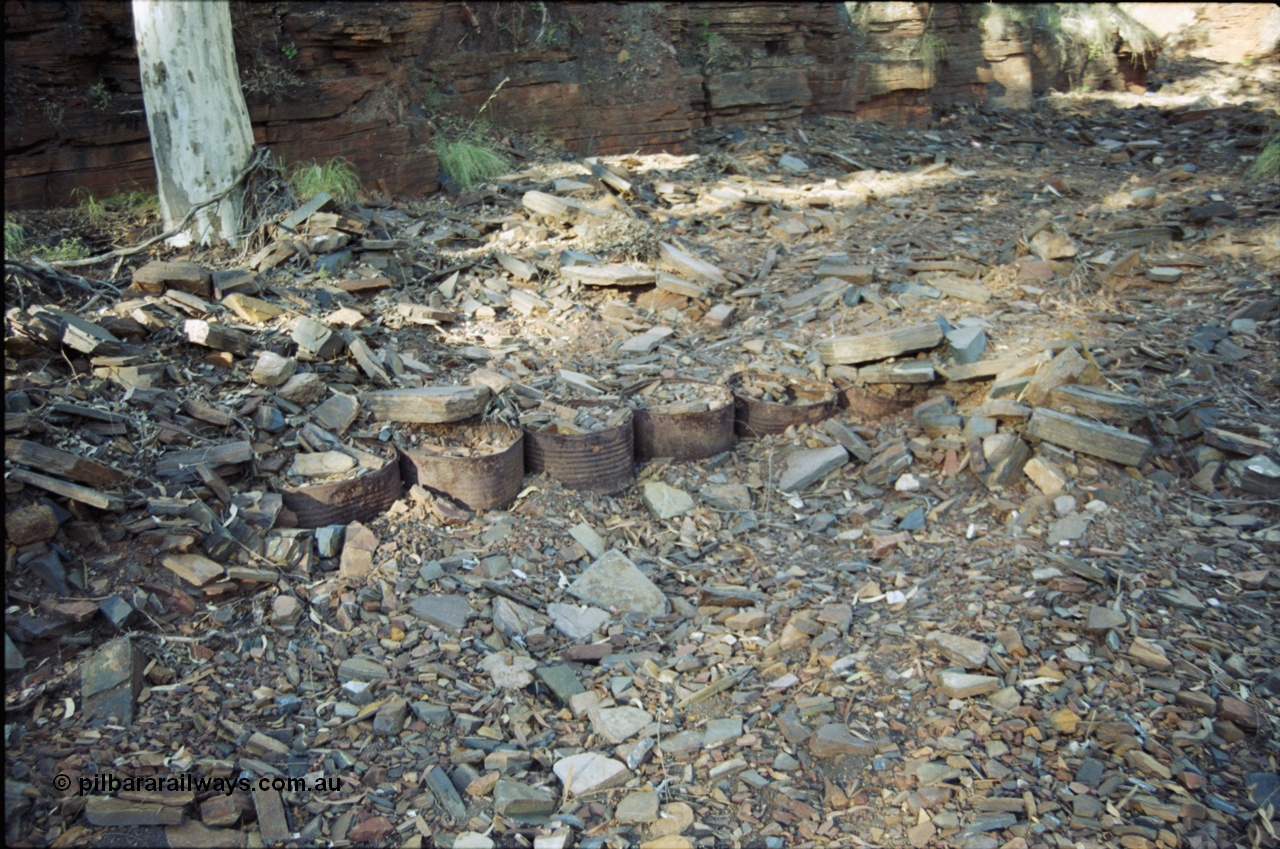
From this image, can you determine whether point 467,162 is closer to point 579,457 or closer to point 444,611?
point 579,457

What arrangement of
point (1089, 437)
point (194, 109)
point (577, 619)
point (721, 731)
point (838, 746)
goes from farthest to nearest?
point (194, 109), point (1089, 437), point (577, 619), point (721, 731), point (838, 746)

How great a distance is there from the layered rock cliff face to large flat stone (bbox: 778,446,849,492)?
4874mm

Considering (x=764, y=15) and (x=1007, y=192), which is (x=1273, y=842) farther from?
(x=764, y=15)

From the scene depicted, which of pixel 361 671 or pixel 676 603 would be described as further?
pixel 676 603

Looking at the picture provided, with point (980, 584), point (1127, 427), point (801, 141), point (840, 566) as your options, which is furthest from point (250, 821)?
point (801, 141)

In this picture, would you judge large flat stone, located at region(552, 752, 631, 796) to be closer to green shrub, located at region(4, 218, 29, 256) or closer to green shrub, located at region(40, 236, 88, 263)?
green shrub, located at region(40, 236, 88, 263)

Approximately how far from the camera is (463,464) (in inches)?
157

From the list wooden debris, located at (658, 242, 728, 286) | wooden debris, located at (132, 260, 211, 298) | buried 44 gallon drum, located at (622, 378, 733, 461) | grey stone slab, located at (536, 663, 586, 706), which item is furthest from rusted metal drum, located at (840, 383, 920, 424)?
wooden debris, located at (132, 260, 211, 298)

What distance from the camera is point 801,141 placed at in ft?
35.0

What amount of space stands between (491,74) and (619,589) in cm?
707

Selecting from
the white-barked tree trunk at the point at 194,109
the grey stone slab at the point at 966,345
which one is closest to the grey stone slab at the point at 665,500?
the grey stone slab at the point at 966,345

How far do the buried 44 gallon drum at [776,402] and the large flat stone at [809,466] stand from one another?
0.81ft

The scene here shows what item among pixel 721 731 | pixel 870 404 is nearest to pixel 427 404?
pixel 721 731

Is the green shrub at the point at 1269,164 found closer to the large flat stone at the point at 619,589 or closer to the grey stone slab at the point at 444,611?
the large flat stone at the point at 619,589
